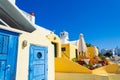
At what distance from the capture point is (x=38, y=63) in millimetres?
7941

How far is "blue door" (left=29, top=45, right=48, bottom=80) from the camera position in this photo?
24.6 ft

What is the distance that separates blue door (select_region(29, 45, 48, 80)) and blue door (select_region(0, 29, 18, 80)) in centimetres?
119

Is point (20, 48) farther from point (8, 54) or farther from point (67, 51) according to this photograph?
point (67, 51)

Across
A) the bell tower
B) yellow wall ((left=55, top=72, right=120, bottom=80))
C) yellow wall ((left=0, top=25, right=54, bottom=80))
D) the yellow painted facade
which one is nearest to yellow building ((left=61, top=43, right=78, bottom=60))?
the yellow painted facade

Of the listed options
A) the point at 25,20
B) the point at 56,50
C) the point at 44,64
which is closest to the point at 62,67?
the point at 44,64

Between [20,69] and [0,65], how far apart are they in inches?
45.5

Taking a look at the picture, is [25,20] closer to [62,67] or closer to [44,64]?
[44,64]

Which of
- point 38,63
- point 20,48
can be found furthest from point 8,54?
point 38,63

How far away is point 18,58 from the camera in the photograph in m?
6.66

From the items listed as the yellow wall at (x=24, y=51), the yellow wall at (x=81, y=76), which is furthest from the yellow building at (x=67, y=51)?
the yellow wall at (x=24, y=51)

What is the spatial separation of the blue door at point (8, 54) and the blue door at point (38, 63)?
1188 mm

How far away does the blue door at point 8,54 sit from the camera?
5838mm

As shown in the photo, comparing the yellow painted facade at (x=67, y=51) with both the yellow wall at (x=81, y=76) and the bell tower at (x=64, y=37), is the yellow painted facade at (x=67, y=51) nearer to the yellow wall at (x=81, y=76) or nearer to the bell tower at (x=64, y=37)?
the bell tower at (x=64, y=37)

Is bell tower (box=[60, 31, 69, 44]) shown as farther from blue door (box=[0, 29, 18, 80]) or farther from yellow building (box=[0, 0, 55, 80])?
blue door (box=[0, 29, 18, 80])
